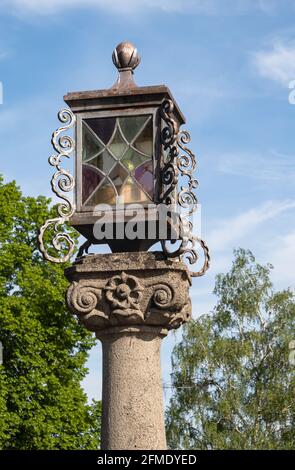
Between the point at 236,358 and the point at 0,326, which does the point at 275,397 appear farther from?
the point at 0,326

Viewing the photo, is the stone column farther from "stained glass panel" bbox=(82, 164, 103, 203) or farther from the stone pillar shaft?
"stained glass panel" bbox=(82, 164, 103, 203)

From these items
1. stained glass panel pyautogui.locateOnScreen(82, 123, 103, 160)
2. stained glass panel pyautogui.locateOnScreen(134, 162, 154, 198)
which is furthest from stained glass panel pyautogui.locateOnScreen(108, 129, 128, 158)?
stained glass panel pyautogui.locateOnScreen(134, 162, 154, 198)

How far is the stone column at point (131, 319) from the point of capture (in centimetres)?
877

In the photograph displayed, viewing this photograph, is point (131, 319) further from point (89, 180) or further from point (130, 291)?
point (89, 180)

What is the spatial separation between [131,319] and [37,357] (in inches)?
855

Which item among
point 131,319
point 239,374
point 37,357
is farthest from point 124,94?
point 239,374

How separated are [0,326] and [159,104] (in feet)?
72.5

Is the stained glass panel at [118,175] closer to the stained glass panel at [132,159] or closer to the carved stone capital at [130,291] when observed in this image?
the stained glass panel at [132,159]

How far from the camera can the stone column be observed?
877cm

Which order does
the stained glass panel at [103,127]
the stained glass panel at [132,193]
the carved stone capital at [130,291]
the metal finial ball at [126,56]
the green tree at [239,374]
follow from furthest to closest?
the green tree at [239,374]
the metal finial ball at [126,56]
the stained glass panel at [103,127]
the stained glass panel at [132,193]
the carved stone capital at [130,291]

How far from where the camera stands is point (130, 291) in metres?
8.88

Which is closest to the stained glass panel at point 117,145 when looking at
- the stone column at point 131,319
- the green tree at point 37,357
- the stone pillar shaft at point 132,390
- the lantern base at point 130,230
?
the lantern base at point 130,230

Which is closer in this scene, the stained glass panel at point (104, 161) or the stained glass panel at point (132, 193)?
the stained glass panel at point (132, 193)

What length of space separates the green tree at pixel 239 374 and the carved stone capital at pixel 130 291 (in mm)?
29265
